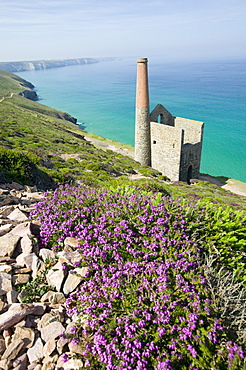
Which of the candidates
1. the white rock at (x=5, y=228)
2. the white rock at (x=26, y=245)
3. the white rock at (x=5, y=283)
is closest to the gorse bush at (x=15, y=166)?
the white rock at (x=5, y=228)

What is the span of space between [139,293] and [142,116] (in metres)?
25.8

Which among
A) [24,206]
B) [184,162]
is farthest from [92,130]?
[24,206]

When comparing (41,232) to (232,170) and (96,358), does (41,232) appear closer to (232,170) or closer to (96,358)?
(96,358)

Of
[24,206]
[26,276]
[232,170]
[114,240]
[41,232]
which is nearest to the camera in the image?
[26,276]

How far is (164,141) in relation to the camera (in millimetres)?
26875

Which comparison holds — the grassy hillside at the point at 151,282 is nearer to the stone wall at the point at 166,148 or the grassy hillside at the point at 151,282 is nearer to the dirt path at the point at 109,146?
the stone wall at the point at 166,148

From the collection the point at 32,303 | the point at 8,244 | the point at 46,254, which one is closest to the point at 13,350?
the point at 32,303

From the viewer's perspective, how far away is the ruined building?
84.5ft

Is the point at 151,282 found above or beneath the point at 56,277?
above

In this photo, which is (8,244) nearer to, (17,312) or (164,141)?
(17,312)

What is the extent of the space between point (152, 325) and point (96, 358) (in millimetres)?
794

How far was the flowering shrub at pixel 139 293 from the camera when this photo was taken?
9.77 feet

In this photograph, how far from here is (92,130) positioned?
76.6 meters

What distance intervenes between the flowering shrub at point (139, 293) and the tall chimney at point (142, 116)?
76.3 feet
